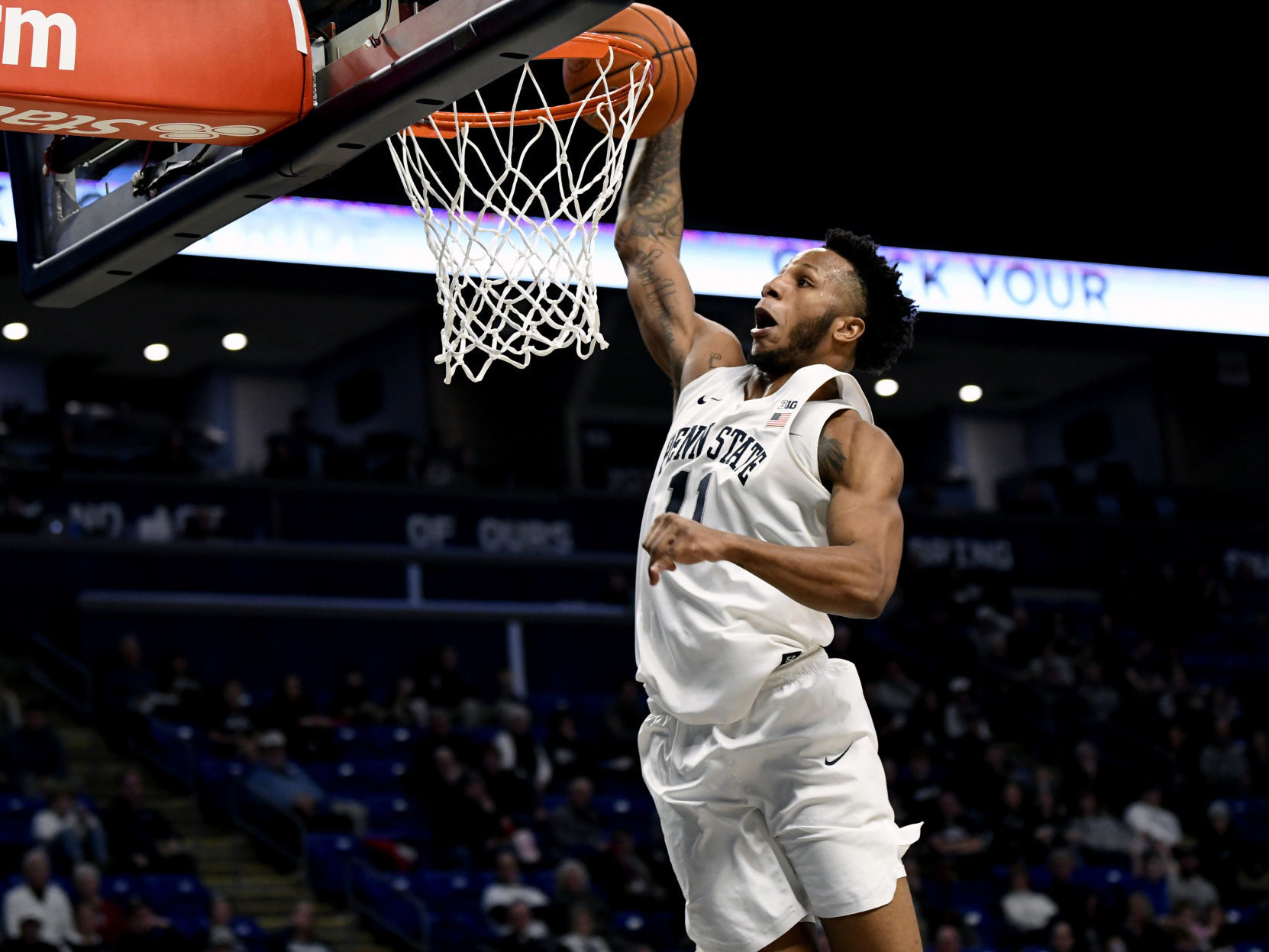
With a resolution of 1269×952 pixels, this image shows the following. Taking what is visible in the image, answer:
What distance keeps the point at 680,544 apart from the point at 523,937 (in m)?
7.41

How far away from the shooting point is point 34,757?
440 inches

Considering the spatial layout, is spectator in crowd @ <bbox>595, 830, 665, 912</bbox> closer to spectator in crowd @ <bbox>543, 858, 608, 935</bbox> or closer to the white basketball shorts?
spectator in crowd @ <bbox>543, 858, 608, 935</bbox>

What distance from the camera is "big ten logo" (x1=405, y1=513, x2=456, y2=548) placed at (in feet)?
52.9

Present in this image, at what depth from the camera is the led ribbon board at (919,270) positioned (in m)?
10.7

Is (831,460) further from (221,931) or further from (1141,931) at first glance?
(1141,931)

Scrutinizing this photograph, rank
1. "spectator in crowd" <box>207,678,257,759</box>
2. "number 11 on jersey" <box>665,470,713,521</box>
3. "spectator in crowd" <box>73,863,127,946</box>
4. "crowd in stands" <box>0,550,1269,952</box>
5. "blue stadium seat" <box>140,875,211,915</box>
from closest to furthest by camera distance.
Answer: "number 11 on jersey" <box>665,470,713,521</box> < "spectator in crowd" <box>73,863,127,946</box> < "blue stadium seat" <box>140,875,211,915</box> < "crowd in stands" <box>0,550,1269,952</box> < "spectator in crowd" <box>207,678,257,759</box>

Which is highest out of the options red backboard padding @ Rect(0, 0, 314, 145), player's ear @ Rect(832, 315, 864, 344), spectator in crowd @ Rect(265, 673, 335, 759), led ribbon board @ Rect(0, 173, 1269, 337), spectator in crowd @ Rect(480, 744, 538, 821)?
led ribbon board @ Rect(0, 173, 1269, 337)

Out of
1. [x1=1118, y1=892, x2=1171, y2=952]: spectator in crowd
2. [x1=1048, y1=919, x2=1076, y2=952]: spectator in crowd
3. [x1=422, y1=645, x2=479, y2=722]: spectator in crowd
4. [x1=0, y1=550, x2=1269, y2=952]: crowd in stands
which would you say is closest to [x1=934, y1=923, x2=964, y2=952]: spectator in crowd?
[x1=0, y1=550, x2=1269, y2=952]: crowd in stands

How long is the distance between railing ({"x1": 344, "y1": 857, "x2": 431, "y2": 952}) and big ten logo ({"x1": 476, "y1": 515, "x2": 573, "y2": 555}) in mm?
5927

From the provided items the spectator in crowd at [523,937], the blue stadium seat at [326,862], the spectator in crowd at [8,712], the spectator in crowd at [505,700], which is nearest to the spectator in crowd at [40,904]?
the blue stadium seat at [326,862]

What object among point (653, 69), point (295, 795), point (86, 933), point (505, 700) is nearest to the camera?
point (653, 69)

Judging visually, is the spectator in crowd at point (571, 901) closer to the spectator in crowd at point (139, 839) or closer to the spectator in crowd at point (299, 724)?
the spectator in crowd at point (139, 839)

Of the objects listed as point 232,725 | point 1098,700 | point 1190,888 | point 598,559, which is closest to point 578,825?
point 232,725

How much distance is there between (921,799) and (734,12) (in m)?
6.42
